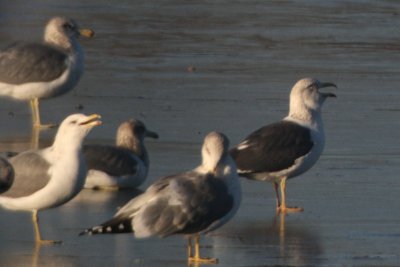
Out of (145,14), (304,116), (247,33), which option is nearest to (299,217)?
(304,116)

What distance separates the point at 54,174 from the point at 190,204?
3.97ft

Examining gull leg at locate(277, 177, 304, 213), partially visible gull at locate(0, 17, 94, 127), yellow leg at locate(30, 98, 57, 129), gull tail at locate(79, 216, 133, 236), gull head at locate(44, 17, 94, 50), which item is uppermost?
gull head at locate(44, 17, 94, 50)

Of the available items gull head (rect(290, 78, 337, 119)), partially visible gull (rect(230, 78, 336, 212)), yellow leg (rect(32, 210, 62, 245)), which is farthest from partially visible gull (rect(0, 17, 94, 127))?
yellow leg (rect(32, 210, 62, 245))

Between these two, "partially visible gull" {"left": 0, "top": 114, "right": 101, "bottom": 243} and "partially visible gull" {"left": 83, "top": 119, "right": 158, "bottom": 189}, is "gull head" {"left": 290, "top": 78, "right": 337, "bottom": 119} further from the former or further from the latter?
"partially visible gull" {"left": 0, "top": 114, "right": 101, "bottom": 243}

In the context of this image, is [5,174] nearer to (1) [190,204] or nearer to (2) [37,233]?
(1) [190,204]

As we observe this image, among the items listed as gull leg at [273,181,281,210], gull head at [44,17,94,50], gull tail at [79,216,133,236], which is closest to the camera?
gull tail at [79,216,133,236]

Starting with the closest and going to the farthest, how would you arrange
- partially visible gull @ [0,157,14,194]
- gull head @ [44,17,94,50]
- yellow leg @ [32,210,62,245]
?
partially visible gull @ [0,157,14,194], yellow leg @ [32,210,62,245], gull head @ [44,17,94,50]

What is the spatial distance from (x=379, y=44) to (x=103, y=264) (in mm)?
13866

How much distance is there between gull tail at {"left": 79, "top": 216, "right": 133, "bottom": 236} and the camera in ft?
29.5

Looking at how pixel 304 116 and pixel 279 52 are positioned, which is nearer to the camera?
pixel 304 116

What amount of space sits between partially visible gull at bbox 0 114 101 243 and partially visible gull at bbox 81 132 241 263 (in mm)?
731

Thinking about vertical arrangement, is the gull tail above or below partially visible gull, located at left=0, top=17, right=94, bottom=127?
below

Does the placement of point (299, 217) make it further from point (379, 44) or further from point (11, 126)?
point (379, 44)

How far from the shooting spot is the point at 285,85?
18.0m
